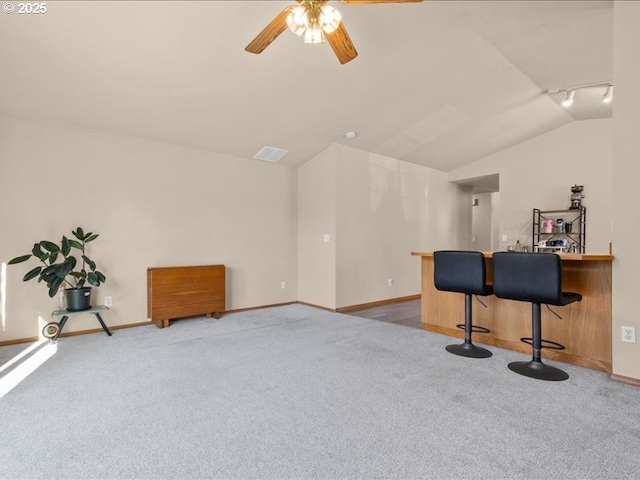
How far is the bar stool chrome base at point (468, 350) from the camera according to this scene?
303 centimetres

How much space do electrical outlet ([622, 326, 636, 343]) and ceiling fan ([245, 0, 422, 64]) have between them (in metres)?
2.70

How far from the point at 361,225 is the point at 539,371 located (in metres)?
3.21

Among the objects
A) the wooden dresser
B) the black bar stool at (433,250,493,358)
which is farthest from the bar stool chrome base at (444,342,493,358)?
the wooden dresser

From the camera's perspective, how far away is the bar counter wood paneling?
2.72m

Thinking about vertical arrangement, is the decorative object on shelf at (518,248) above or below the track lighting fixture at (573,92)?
below

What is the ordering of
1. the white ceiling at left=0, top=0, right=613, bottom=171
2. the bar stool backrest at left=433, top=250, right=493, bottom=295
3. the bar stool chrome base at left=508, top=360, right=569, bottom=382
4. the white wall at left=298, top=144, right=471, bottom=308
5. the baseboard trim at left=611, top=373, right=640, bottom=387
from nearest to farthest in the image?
1. the baseboard trim at left=611, top=373, right=640, bottom=387
2. the bar stool chrome base at left=508, top=360, right=569, bottom=382
3. the white ceiling at left=0, top=0, right=613, bottom=171
4. the bar stool backrest at left=433, top=250, right=493, bottom=295
5. the white wall at left=298, top=144, right=471, bottom=308

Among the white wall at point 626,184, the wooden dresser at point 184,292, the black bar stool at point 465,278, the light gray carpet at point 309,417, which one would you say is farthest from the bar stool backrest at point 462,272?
the wooden dresser at point 184,292

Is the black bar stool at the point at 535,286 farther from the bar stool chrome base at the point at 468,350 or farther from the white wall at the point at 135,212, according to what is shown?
A: the white wall at the point at 135,212

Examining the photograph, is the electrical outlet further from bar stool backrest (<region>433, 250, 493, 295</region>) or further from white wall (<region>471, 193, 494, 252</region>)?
white wall (<region>471, 193, 494, 252</region>)

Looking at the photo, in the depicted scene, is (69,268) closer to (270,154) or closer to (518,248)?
(270,154)

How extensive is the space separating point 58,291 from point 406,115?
183 inches

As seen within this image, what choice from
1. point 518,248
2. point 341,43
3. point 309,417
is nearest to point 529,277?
point 309,417

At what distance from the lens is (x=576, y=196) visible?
5.41 metres

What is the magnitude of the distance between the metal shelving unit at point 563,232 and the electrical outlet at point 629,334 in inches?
125
